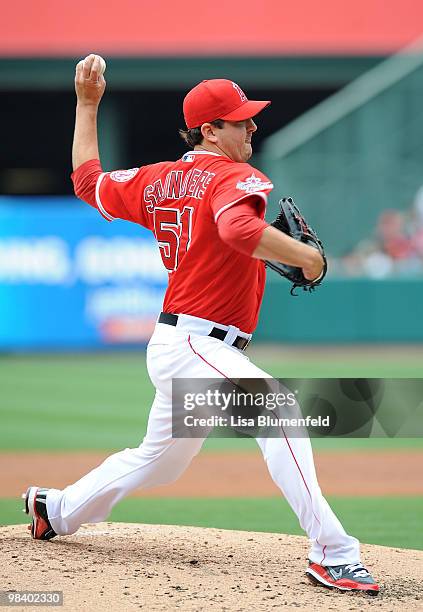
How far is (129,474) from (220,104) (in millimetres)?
1541

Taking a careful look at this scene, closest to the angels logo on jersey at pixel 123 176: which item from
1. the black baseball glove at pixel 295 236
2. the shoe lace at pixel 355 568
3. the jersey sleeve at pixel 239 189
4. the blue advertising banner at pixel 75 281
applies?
the jersey sleeve at pixel 239 189

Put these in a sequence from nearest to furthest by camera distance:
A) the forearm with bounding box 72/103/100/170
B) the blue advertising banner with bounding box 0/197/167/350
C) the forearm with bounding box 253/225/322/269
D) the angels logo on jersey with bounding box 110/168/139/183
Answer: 1. the forearm with bounding box 253/225/322/269
2. the angels logo on jersey with bounding box 110/168/139/183
3. the forearm with bounding box 72/103/100/170
4. the blue advertising banner with bounding box 0/197/167/350

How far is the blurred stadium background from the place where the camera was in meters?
12.3

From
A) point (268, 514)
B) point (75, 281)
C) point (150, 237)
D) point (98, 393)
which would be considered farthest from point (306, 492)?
point (75, 281)

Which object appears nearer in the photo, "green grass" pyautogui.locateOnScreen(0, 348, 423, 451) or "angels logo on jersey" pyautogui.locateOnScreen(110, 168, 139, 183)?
"angels logo on jersey" pyautogui.locateOnScreen(110, 168, 139, 183)

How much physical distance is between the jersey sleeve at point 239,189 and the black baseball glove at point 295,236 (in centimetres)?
15

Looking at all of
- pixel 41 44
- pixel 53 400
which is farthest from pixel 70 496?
pixel 41 44

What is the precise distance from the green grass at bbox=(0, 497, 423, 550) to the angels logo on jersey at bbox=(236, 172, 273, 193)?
85.6 inches

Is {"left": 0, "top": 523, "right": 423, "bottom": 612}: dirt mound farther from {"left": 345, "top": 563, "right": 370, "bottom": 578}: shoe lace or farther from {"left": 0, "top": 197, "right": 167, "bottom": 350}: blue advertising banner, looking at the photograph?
{"left": 0, "top": 197, "right": 167, "bottom": 350}: blue advertising banner

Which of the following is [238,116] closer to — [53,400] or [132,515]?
[132,515]

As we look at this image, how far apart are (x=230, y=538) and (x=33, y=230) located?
10550 mm

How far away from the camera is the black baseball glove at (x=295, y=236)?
4.05 meters

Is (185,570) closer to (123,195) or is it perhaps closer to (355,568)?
(355,568)

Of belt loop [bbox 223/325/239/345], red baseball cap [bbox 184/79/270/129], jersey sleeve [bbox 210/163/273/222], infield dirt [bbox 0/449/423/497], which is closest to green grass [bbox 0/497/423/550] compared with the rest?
infield dirt [bbox 0/449/423/497]
